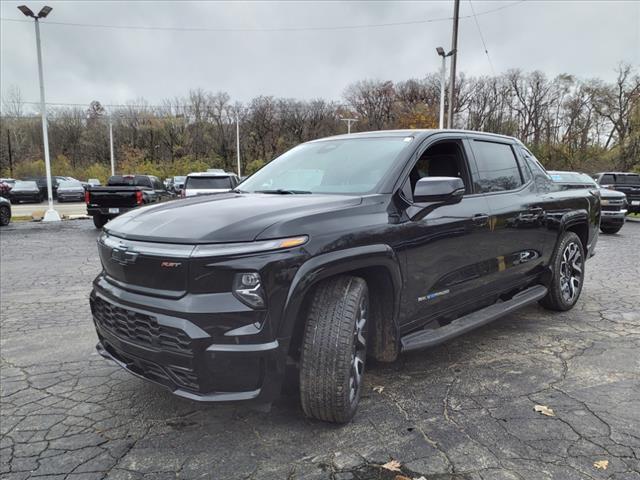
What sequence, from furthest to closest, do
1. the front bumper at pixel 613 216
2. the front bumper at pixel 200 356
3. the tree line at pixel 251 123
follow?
1. the tree line at pixel 251 123
2. the front bumper at pixel 613 216
3. the front bumper at pixel 200 356

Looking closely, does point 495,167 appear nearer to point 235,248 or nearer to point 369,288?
point 369,288

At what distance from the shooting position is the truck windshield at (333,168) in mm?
3311

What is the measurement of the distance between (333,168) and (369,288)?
103 cm

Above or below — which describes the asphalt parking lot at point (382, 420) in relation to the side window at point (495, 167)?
below

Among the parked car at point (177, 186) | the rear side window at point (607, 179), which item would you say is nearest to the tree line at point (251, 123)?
the parked car at point (177, 186)

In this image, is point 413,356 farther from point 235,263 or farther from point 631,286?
point 631,286

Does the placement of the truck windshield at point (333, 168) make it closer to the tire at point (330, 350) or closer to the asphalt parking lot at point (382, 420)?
the tire at point (330, 350)

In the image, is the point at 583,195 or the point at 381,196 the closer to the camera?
the point at 381,196

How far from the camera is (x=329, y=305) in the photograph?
104 inches

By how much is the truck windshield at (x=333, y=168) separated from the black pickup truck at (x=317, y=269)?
0.05 feet

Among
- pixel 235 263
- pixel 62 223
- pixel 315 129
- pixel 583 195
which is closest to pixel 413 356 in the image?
pixel 235 263

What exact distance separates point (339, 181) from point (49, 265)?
7135 millimetres

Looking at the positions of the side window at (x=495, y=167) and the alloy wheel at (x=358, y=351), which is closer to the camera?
the alloy wheel at (x=358, y=351)

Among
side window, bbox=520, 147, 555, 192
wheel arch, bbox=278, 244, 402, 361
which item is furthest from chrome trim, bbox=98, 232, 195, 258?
side window, bbox=520, 147, 555, 192
